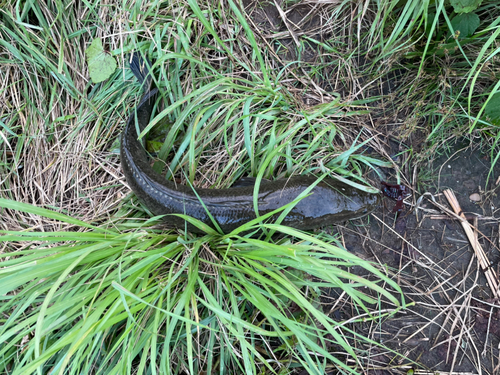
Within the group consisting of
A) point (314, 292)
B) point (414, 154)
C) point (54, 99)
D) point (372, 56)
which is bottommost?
point (314, 292)

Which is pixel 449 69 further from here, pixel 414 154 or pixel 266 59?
pixel 266 59

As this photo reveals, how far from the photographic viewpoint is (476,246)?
9.22 feet

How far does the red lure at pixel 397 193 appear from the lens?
9.25 feet

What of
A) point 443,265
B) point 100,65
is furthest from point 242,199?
point 443,265

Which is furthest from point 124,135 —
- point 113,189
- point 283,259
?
point 283,259

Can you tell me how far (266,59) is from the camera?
2.96 meters

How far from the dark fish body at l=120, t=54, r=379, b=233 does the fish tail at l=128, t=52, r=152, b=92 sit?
13.1 inches

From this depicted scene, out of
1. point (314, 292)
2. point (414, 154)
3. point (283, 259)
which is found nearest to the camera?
point (283, 259)

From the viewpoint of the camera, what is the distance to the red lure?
2.82m

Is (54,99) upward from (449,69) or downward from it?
upward

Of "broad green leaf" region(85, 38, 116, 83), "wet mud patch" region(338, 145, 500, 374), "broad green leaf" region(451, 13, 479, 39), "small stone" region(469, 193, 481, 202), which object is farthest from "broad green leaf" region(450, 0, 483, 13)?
"broad green leaf" region(85, 38, 116, 83)

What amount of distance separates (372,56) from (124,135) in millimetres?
2408

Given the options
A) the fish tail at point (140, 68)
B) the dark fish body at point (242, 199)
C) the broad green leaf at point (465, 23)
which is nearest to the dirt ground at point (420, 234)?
the dark fish body at point (242, 199)

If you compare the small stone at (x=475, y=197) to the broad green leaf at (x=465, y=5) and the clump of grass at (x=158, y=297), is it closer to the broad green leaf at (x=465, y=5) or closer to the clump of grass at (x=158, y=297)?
the clump of grass at (x=158, y=297)
